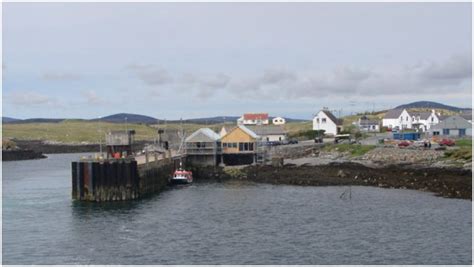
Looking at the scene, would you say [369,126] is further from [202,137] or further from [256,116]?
[202,137]

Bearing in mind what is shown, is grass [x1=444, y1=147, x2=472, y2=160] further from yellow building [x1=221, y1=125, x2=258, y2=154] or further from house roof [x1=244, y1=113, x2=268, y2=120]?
house roof [x1=244, y1=113, x2=268, y2=120]

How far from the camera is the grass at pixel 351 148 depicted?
3784 inches

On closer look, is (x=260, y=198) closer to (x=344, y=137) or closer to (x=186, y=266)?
(x=186, y=266)

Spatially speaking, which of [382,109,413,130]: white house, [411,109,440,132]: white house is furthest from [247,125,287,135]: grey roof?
[382,109,413,130]: white house

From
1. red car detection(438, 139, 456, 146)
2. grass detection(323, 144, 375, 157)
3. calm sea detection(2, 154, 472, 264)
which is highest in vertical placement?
red car detection(438, 139, 456, 146)

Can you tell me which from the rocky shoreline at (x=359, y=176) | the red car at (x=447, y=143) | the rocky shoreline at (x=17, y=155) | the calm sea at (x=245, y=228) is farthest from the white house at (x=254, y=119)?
the calm sea at (x=245, y=228)

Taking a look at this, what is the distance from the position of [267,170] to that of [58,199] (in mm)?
30659

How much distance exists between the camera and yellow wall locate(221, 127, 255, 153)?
301 ft

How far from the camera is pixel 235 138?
9200cm

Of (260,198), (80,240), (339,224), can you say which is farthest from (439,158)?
(80,240)

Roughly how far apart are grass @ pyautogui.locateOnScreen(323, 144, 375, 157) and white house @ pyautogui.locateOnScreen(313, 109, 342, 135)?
105 ft

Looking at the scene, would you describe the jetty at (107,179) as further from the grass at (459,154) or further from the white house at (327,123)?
the white house at (327,123)

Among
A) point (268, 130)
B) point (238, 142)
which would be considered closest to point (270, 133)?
point (268, 130)

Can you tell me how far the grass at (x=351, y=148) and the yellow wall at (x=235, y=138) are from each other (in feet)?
55.7
